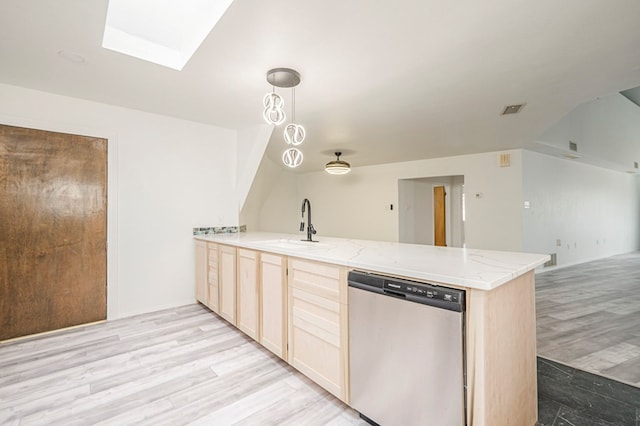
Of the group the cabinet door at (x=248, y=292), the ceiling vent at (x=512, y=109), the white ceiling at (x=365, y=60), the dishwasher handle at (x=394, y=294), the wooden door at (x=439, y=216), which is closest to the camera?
the dishwasher handle at (x=394, y=294)

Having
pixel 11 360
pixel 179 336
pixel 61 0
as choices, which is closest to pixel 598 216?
pixel 179 336

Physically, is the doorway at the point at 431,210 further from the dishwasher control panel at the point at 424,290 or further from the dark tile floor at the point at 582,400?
the dishwasher control panel at the point at 424,290

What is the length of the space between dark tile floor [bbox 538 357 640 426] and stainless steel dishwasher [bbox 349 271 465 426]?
0.89m

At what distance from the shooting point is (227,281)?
298 cm

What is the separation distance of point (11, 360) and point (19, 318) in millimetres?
559

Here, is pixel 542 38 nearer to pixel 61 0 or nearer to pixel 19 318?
pixel 61 0

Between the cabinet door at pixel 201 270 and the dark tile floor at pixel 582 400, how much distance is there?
3276 mm

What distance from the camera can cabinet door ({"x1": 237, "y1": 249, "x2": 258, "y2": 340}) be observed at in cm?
250

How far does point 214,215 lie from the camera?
13.4 ft

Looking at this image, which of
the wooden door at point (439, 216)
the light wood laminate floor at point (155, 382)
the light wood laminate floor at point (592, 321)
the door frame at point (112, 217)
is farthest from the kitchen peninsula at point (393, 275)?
the wooden door at point (439, 216)

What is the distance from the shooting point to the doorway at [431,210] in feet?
21.0

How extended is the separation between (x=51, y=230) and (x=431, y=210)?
714 centimetres

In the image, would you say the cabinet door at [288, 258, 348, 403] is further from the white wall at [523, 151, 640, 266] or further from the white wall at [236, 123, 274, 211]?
the white wall at [523, 151, 640, 266]

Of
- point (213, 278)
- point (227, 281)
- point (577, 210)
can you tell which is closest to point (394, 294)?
point (227, 281)
